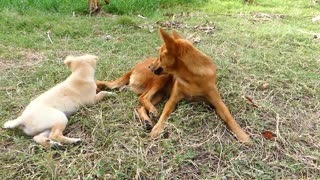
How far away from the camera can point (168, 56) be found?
3357mm

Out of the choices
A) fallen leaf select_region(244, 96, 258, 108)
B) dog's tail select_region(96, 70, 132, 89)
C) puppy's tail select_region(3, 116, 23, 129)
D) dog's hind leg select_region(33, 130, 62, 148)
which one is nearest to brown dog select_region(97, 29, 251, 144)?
fallen leaf select_region(244, 96, 258, 108)

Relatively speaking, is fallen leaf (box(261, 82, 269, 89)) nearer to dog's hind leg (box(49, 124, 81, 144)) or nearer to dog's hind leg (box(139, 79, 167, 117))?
dog's hind leg (box(139, 79, 167, 117))

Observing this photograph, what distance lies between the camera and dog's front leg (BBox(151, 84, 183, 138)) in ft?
10.5

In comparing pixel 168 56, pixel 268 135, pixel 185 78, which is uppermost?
pixel 168 56

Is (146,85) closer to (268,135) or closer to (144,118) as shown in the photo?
(144,118)

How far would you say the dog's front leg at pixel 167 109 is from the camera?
3.21 meters

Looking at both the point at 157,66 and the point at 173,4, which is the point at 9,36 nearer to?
the point at 157,66

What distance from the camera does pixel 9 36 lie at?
229 inches

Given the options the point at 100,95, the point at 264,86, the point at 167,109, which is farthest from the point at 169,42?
the point at 264,86

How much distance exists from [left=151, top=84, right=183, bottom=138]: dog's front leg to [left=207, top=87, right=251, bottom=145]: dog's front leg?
0.89 ft

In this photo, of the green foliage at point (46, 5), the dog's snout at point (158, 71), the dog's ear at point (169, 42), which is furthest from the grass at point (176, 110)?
the green foliage at point (46, 5)

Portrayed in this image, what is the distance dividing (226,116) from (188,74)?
0.48m

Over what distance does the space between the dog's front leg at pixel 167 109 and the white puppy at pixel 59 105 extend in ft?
2.02

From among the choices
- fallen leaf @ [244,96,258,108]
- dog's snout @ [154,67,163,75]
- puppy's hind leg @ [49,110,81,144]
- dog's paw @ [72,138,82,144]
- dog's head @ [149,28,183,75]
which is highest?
dog's head @ [149,28,183,75]
